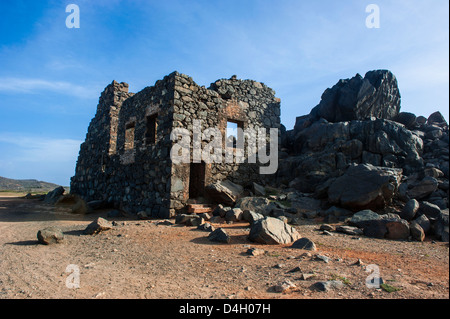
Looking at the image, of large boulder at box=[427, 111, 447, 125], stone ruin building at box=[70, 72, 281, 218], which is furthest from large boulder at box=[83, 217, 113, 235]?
large boulder at box=[427, 111, 447, 125]

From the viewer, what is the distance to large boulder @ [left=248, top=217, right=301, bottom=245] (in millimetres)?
5234

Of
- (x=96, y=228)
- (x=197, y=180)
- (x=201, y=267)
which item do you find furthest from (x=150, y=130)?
(x=201, y=267)

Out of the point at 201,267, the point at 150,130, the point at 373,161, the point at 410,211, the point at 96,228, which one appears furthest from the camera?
the point at 150,130

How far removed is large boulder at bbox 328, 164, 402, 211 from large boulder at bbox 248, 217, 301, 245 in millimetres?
2692

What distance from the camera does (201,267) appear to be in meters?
3.93

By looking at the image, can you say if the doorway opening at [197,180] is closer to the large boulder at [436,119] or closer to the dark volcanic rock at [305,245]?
the dark volcanic rock at [305,245]

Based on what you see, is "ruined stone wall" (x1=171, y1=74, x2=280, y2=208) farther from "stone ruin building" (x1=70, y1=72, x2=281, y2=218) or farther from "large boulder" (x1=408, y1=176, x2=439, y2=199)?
"large boulder" (x1=408, y1=176, x2=439, y2=199)

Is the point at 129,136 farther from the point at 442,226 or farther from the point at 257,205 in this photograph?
the point at 442,226

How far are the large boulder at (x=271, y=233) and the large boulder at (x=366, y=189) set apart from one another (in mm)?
2692

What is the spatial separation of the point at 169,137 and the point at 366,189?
597 centimetres

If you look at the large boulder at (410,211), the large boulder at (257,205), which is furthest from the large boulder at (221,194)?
the large boulder at (410,211)

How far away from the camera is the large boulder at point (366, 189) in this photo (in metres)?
7.24
